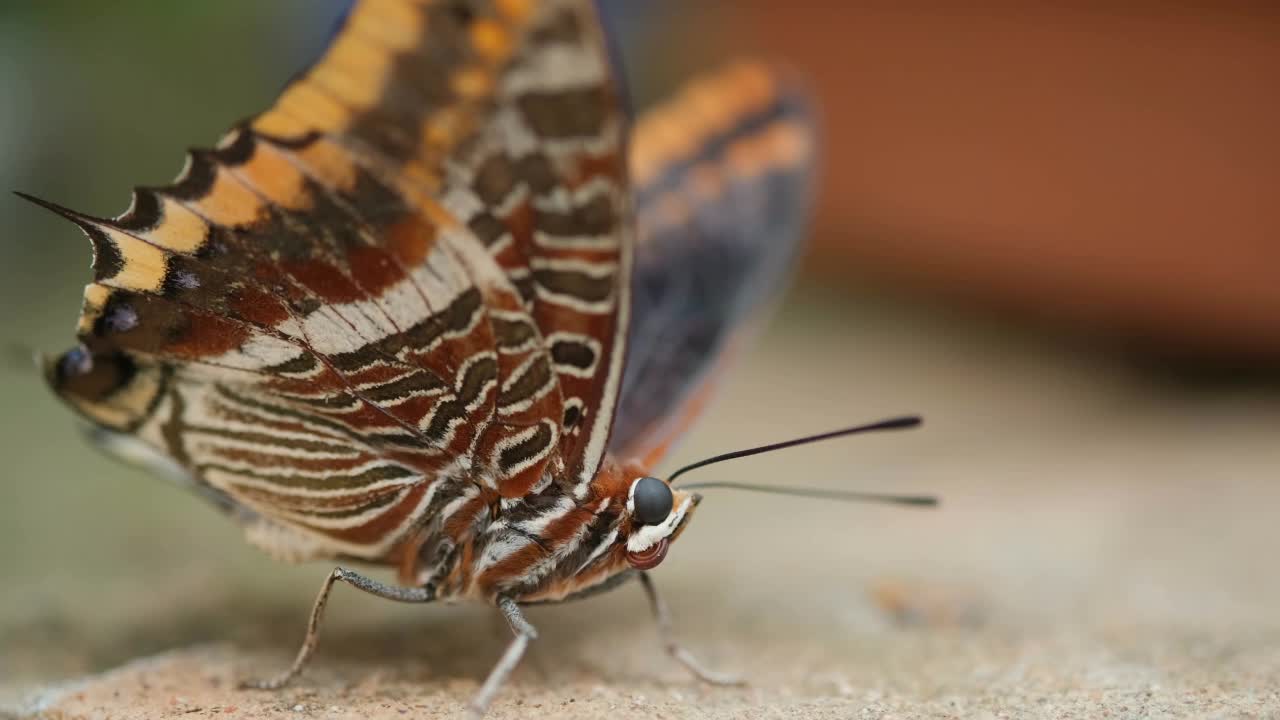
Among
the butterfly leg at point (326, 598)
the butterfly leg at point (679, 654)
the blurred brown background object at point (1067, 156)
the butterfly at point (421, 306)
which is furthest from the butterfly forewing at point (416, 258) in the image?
the blurred brown background object at point (1067, 156)

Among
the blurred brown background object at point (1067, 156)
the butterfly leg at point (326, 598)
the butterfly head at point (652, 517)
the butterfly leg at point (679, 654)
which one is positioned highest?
the blurred brown background object at point (1067, 156)

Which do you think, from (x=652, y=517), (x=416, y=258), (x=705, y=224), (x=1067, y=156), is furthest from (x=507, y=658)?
(x=1067, y=156)

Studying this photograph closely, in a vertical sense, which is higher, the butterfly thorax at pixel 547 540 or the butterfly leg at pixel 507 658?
the butterfly thorax at pixel 547 540

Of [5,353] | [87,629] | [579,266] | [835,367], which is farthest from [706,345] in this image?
[5,353]

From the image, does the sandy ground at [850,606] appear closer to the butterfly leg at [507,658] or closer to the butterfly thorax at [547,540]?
the butterfly leg at [507,658]

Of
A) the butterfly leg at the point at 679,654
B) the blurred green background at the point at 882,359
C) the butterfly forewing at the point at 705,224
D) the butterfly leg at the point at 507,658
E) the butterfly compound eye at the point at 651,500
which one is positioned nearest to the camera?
the butterfly leg at the point at 507,658

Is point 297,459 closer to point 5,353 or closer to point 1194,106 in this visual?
point 5,353

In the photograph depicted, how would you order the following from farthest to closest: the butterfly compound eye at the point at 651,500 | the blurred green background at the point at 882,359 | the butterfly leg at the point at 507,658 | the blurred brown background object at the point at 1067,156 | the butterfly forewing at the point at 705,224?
the blurred brown background object at the point at 1067,156 < the blurred green background at the point at 882,359 < the butterfly forewing at the point at 705,224 < the butterfly compound eye at the point at 651,500 < the butterfly leg at the point at 507,658
